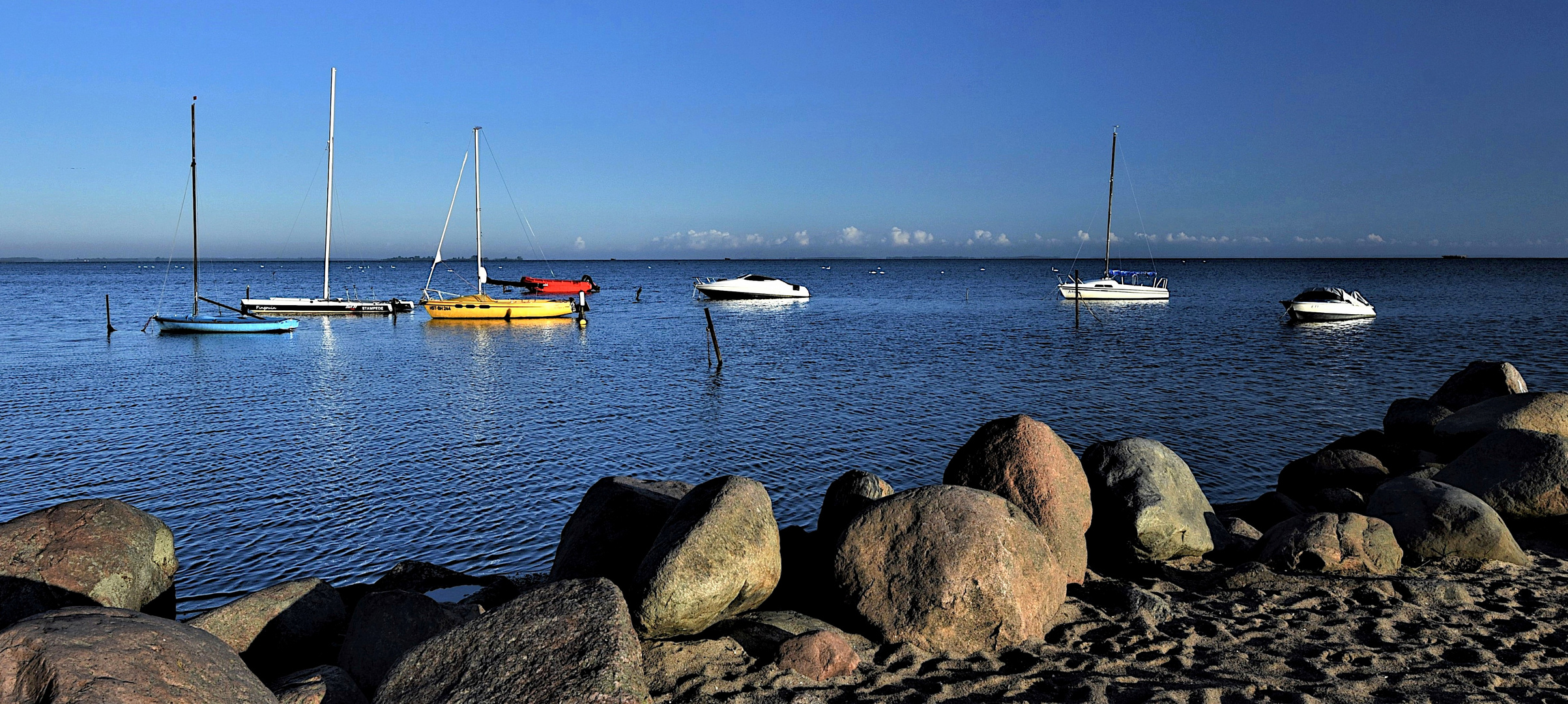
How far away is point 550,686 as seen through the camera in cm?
493

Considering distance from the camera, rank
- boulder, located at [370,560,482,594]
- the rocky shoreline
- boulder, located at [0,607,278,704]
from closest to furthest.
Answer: boulder, located at [0,607,278,704] → the rocky shoreline → boulder, located at [370,560,482,594]

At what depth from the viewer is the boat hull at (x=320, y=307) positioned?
5209cm

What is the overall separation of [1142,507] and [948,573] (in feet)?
11.0

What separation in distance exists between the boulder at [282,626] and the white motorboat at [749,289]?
69830mm

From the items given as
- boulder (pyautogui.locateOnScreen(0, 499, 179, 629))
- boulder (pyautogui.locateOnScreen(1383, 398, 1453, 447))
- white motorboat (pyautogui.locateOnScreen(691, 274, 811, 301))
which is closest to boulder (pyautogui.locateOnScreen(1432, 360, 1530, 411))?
boulder (pyautogui.locateOnScreen(1383, 398, 1453, 447))

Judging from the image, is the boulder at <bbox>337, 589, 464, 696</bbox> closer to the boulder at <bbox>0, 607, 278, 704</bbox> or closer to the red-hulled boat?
the boulder at <bbox>0, 607, 278, 704</bbox>


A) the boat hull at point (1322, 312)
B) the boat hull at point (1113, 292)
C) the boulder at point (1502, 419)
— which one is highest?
the boat hull at point (1113, 292)

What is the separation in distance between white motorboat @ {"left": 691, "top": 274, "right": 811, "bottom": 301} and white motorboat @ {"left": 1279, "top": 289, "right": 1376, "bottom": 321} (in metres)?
38.6

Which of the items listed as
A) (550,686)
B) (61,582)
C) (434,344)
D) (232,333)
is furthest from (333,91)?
(550,686)

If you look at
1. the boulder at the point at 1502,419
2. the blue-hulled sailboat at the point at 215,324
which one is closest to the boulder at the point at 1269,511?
the boulder at the point at 1502,419

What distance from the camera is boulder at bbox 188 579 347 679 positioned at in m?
6.61

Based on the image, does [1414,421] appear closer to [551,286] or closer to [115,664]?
[115,664]

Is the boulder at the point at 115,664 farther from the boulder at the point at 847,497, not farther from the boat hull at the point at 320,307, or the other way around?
the boat hull at the point at 320,307

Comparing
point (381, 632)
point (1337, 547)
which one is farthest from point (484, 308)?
point (1337, 547)
